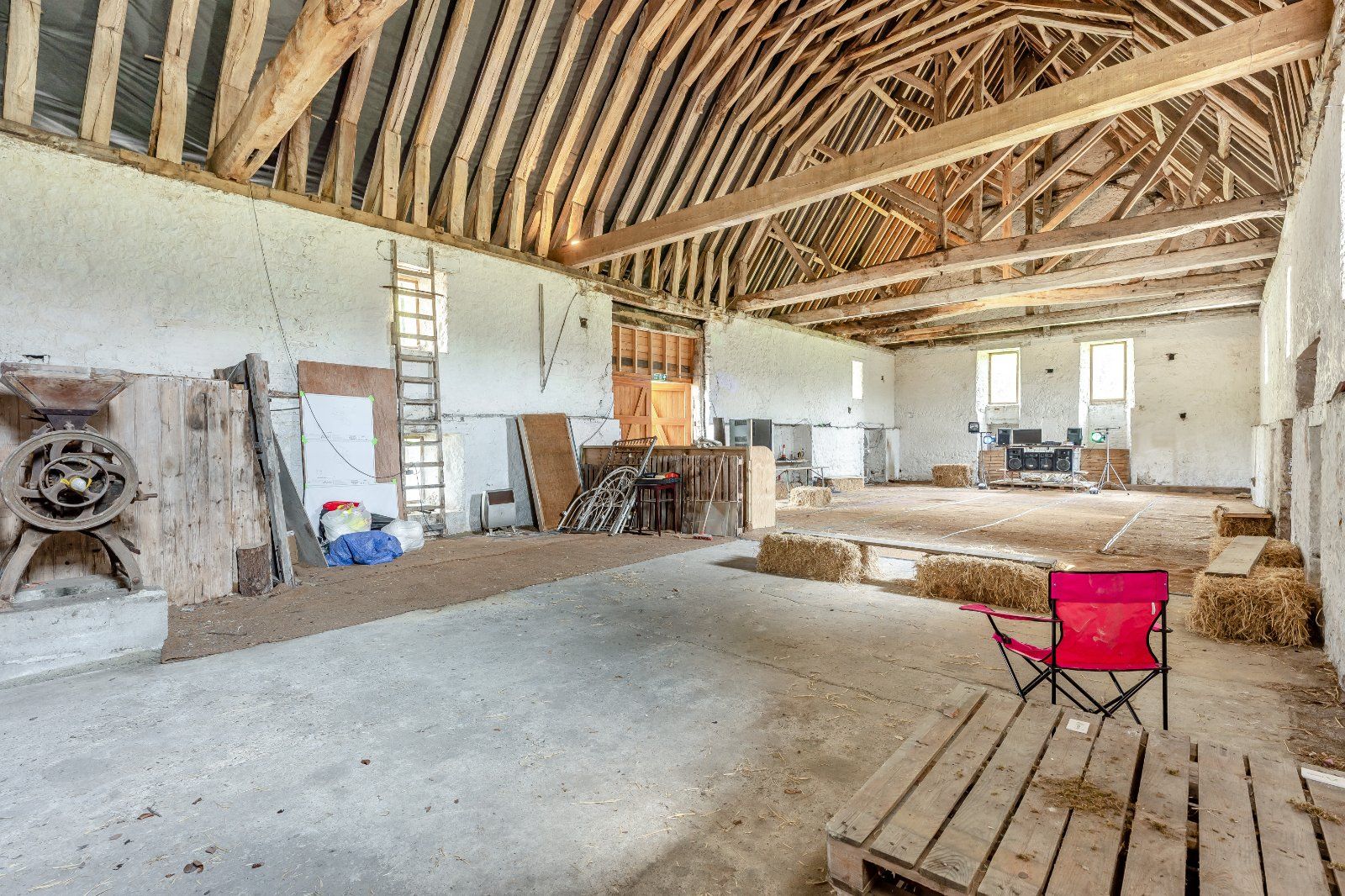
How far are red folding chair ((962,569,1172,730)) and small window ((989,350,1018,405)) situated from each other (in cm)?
1649

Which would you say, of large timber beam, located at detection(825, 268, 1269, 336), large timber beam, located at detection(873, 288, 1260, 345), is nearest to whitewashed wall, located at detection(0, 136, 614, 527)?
large timber beam, located at detection(825, 268, 1269, 336)

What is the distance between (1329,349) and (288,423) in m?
8.60

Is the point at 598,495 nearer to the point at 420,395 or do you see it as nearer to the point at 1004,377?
the point at 420,395

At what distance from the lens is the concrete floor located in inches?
71.2

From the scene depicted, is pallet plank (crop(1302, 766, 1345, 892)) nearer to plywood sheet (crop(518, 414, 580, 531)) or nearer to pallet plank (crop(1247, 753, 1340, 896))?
pallet plank (crop(1247, 753, 1340, 896))

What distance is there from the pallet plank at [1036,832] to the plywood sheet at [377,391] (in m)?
6.96

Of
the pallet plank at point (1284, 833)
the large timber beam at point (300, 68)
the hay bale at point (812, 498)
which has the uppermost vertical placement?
the large timber beam at point (300, 68)

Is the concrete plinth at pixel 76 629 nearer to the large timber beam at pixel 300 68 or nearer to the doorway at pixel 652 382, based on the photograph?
the large timber beam at pixel 300 68

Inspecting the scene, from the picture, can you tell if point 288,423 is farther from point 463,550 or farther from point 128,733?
point 128,733

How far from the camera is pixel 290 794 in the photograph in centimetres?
216

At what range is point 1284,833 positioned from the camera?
4.59 ft

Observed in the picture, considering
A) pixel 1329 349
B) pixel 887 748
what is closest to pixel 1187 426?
pixel 1329 349

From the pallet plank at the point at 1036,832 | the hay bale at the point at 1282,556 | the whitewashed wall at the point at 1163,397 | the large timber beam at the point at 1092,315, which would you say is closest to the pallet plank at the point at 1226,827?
the pallet plank at the point at 1036,832

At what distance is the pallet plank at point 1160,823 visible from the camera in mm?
1272
